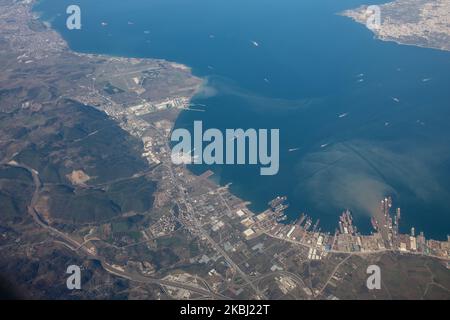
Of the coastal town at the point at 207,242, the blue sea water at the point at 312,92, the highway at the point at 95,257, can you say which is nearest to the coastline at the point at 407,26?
the blue sea water at the point at 312,92

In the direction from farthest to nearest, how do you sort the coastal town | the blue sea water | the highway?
the blue sea water
the coastal town
the highway

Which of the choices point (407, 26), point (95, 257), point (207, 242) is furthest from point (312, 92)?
point (95, 257)

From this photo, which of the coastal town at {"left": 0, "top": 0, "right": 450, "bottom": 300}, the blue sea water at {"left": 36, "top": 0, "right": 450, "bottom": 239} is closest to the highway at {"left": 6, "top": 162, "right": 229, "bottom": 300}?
the coastal town at {"left": 0, "top": 0, "right": 450, "bottom": 300}

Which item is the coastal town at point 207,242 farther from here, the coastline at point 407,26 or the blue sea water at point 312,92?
the coastline at point 407,26

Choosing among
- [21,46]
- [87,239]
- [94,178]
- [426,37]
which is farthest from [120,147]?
[426,37]

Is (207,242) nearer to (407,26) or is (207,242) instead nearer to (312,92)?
(312,92)

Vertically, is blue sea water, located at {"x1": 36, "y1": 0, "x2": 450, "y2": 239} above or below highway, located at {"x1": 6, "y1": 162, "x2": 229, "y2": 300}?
above

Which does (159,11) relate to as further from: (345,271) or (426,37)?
(345,271)

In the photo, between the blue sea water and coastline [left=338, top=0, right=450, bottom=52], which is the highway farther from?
coastline [left=338, top=0, right=450, bottom=52]
